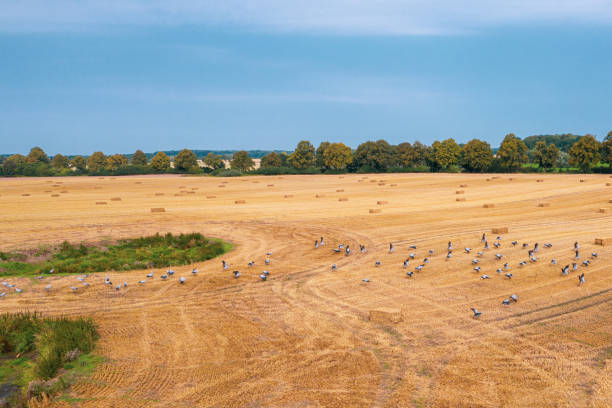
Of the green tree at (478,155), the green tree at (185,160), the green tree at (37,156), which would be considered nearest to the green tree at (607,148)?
the green tree at (478,155)

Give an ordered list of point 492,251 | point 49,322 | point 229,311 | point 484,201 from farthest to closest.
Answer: point 484,201 < point 492,251 < point 229,311 < point 49,322

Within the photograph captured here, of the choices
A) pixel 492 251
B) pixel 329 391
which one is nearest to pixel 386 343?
pixel 329 391

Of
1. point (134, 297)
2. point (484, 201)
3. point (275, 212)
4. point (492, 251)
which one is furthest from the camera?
point (484, 201)

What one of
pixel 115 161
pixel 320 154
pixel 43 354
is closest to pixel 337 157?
pixel 320 154

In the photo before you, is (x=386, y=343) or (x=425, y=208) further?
(x=425, y=208)

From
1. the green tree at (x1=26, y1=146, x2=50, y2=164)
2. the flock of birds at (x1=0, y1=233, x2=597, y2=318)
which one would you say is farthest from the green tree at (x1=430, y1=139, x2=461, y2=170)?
the green tree at (x1=26, y1=146, x2=50, y2=164)

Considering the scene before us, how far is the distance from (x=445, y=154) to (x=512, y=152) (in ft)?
51.7

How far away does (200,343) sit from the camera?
41.4 ft

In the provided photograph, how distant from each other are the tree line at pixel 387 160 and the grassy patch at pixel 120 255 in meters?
75.9

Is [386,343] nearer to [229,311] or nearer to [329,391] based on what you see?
[329,391]

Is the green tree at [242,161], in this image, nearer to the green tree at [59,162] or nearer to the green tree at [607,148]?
the green tree at [59,162]

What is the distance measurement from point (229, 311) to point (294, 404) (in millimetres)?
6347

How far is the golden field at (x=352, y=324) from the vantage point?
995 centimetres

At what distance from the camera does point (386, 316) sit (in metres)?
13.8
